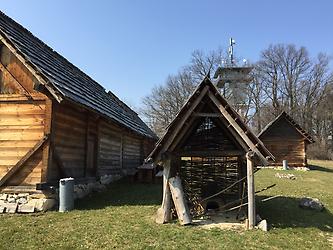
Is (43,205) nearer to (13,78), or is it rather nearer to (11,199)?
(11,199)

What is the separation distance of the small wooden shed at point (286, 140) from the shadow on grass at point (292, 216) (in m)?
18.5

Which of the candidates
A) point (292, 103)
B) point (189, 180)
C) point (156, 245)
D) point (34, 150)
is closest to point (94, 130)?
point (34, 150)

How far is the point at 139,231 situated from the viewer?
8391 mm

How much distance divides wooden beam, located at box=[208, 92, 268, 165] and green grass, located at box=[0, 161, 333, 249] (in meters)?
2.26

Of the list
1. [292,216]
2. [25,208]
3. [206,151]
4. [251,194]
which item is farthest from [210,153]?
[25,208]

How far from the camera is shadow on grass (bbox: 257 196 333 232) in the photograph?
9.71 metres

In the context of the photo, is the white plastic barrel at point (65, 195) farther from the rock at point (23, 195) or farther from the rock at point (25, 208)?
the rock at point (23, 195)

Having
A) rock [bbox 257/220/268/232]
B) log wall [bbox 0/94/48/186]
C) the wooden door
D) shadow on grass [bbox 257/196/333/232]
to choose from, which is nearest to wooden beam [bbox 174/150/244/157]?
rock [bbox 257/220/268/232]

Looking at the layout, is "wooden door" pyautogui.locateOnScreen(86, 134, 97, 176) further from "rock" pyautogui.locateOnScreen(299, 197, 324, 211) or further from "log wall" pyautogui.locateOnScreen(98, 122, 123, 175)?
"rock" pyautogui.locateOnScreen(299, 197, 324, 211)

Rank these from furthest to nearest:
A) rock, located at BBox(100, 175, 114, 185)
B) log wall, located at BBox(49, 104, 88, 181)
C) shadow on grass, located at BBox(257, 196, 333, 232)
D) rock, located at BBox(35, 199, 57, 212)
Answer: rock, located at BBox(100, 175, 114, 185) < log wall, located at BBox(49, 104, 88, 181) < rock, located at BBox(35, 199, 57, 212) < shadow on grass, located at BBox(257, 196, 333, 232)

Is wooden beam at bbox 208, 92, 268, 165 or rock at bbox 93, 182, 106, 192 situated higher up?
wooden beam at bbox 208, 92, 268, 165

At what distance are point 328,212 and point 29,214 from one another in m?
10.7

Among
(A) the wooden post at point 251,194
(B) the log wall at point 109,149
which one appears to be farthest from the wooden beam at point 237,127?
(B) the log wall at point 109,149

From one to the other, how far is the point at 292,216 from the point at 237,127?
13.3ft
